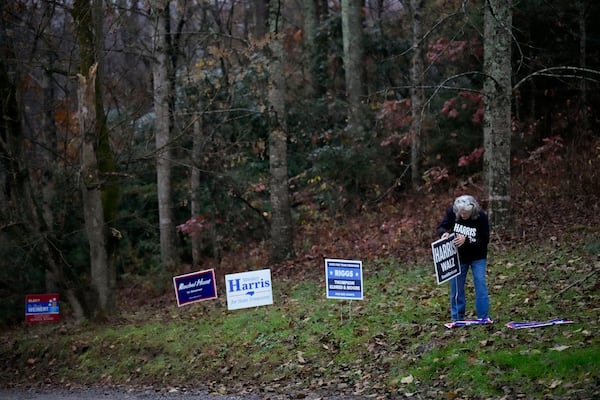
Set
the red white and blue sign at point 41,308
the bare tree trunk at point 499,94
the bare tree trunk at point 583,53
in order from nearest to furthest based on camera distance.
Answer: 1. the bare tree trunk at point 499,94
2. the red white and blue sign at point 41,308
3. the bare tree trunk at point 583,53

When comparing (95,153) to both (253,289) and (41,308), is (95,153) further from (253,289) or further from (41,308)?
(253,289)

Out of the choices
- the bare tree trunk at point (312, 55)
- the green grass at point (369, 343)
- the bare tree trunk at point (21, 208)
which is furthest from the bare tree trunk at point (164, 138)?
the bare tree trunk at point (312, 55)

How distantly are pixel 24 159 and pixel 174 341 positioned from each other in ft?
18.5

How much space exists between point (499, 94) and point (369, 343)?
633 cm

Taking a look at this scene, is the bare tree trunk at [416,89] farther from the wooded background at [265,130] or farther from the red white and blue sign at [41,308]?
the red white and blue sign at [41,308]

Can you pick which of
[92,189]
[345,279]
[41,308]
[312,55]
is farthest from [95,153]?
[312,55]

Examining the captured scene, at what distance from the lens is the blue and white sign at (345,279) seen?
11.8 metres

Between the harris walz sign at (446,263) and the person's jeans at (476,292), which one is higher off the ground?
the harris walz sign at (446,263)

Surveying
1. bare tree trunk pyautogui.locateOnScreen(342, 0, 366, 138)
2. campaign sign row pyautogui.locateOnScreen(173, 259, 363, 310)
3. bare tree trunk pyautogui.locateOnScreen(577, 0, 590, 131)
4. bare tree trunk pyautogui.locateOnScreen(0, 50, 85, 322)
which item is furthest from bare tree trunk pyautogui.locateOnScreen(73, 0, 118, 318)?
bare tree trunk pyautogui.locateOnScreen(577, 0, 590, 131)

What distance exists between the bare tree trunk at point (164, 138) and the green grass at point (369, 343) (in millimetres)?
5437

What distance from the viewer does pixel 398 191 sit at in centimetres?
2417

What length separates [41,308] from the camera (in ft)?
53.4

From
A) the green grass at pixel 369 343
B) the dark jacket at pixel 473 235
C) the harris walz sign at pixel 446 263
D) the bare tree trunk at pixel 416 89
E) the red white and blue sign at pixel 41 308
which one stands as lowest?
the green grass at pixel 369 343

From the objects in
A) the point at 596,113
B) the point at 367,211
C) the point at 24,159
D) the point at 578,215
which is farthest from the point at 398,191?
the point at 24,159
